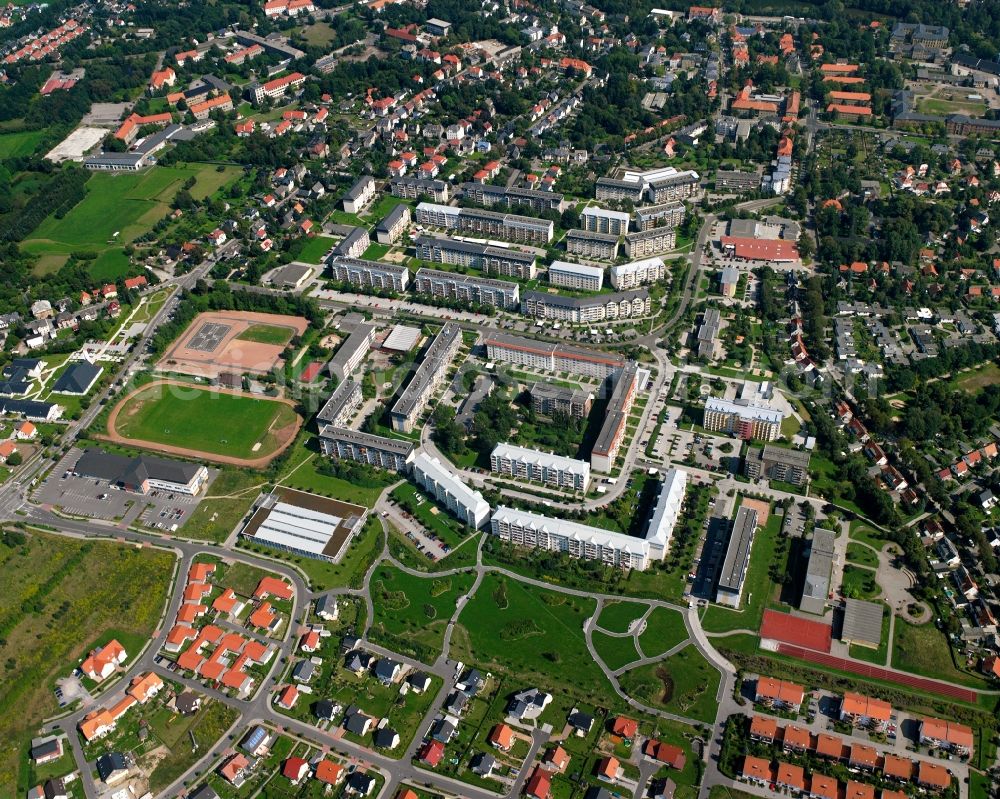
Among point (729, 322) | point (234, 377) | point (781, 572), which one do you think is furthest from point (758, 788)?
point (234, 377)

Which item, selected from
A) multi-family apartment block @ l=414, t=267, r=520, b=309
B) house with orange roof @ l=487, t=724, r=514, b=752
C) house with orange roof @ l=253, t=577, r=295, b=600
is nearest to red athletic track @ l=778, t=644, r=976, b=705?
house with orange roof @ l=487, t=724, r=514, b=752

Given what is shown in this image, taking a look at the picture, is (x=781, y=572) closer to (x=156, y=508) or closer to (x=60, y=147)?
(x=156, y=508)

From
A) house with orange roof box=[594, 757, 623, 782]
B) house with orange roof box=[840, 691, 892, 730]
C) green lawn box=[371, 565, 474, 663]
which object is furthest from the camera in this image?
green lawn box=[371, 565, 474, 663]

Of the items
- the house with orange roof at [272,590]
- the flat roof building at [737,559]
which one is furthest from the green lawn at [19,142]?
the flat roof building at [737,559]

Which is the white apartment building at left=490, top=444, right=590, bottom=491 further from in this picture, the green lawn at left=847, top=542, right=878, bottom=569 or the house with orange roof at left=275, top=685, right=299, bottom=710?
the house with orange roof at left=275, top=685, right=299, bottom=710

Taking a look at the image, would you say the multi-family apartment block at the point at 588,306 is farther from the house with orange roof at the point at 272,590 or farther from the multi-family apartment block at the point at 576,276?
the house with orange roof at the point at 272,590
